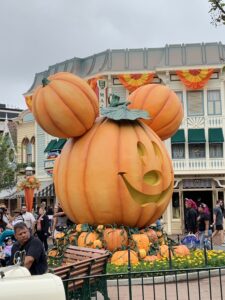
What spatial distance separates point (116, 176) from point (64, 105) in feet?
5.41

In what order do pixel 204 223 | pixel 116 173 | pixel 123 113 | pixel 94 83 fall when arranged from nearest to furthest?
pixel 116 173 < pixel 123 113 < pixel 204 223 < pixel 94 83

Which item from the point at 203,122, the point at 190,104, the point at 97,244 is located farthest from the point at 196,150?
the point at 97,244

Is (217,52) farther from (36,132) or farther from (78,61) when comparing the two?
(36,132)

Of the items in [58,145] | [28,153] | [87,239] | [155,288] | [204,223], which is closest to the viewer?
[155,288]

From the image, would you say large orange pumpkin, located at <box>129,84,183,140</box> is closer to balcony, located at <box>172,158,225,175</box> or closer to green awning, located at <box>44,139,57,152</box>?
balcony, located at <box>172,158,225,175</box>

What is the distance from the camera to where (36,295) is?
325cm

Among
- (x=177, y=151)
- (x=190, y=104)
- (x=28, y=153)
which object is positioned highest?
(x=190, y=104)

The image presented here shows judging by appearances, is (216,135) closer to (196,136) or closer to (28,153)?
(196,136)

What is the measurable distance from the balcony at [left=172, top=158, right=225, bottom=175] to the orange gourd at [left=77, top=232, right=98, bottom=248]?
1776cm

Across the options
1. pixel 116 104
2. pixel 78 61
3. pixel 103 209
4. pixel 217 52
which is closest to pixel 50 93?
pixel 116 104

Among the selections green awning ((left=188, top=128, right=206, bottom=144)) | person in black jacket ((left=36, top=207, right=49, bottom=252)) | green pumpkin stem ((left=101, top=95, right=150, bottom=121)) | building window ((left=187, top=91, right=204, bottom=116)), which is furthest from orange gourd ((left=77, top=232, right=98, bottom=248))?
building window ((left=187, top=91, right=204, bottom=116))

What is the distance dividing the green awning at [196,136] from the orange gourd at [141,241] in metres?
17.7

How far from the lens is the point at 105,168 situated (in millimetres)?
9773

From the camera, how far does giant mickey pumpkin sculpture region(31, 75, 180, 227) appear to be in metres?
9.75
